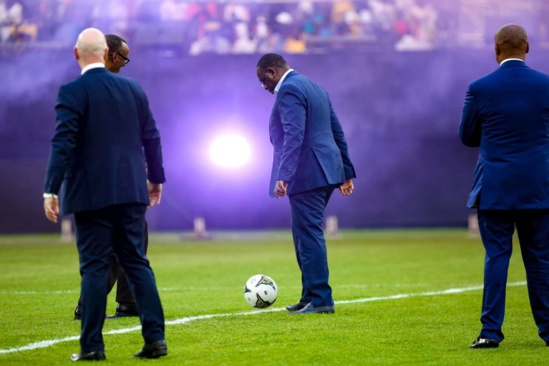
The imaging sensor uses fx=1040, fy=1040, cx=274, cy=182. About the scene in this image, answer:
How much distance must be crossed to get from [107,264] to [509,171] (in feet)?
8.01

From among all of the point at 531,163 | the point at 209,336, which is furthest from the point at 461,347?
the point at 209,336

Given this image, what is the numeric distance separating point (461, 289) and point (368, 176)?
13745mm

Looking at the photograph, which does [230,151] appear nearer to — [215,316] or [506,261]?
[215,316]

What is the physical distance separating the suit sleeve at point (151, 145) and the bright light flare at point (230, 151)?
17785 mm

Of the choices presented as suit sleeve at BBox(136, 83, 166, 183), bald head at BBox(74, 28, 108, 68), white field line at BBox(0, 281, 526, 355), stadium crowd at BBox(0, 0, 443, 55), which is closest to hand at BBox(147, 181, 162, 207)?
suit sleeve at BBox(136, 83, 166, 183)

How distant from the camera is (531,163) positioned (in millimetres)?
6246

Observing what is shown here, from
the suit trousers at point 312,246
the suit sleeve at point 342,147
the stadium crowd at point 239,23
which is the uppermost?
the stadium crowd at point 239,23

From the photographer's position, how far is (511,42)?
6312 millimetres

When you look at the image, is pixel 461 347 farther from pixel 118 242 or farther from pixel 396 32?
pixel 396 32

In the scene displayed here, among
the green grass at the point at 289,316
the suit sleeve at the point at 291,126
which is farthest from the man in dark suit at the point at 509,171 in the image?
the suit sleeve at the point at 291,126

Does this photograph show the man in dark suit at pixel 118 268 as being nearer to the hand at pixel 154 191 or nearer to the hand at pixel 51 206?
the hand at pixel 154 191

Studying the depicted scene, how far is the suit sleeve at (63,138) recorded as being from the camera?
548 cm

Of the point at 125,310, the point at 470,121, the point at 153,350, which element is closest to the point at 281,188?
the point at 125,310

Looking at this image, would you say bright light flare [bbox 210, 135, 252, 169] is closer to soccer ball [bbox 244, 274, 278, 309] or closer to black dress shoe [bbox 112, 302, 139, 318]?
soccer ball [bbox 244, 274, 278, 309]
